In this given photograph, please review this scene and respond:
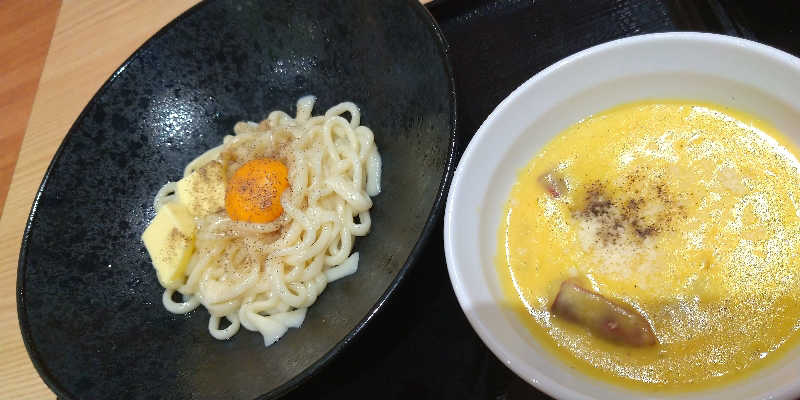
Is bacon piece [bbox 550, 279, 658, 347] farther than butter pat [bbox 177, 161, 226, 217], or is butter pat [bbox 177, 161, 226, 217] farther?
butter pat [bbox 177, 161, 226, 217]

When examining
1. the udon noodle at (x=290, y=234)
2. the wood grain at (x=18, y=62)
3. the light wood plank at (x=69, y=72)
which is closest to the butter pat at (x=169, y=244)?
the udon noodle at (x=290, y=234)

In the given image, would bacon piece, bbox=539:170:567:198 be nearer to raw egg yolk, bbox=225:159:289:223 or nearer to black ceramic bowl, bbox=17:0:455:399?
black ceramic bowl, bbox=17:0:455:399

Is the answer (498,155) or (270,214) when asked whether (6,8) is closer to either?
(270,214)

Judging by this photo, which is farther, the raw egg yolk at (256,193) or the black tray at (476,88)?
the raw egg yolk at (256,193)

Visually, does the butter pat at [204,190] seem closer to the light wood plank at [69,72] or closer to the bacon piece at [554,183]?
the light wood plank at [69,72]

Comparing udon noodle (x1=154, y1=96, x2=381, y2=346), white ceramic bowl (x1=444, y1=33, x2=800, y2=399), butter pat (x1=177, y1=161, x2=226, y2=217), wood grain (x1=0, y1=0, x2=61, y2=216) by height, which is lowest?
udon noodle (x1=154, y1=96, x2=381, y2=346)

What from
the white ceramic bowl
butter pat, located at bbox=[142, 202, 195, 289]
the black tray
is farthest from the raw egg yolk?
the white ceramic bowl

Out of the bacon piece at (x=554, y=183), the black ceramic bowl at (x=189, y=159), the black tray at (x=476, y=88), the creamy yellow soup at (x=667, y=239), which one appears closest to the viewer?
the creamy yellow soup at (x=667, y=239)
